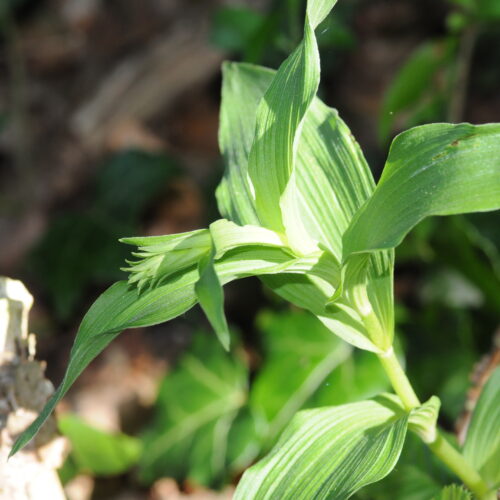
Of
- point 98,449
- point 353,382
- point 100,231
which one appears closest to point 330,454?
point 353,382

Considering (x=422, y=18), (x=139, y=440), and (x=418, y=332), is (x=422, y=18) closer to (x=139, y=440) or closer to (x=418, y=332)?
(x=418, y=332)

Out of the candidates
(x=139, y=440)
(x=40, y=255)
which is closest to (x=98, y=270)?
(x=40, y=255)

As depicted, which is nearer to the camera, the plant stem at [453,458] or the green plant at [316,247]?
the green plant at [316,247]

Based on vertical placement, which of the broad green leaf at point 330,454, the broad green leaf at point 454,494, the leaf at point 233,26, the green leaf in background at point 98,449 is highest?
the leaf at point 233,26

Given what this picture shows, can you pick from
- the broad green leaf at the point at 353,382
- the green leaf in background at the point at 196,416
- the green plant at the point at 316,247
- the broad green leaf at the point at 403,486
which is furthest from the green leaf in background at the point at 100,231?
the green plant at the point at 316,247

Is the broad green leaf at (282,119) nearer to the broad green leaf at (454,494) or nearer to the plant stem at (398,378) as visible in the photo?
the plant stem at (398,378)

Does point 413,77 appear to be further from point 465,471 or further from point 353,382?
point 465,471

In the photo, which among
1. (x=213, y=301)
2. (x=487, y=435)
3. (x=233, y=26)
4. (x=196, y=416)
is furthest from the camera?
(x=233, y=26)
